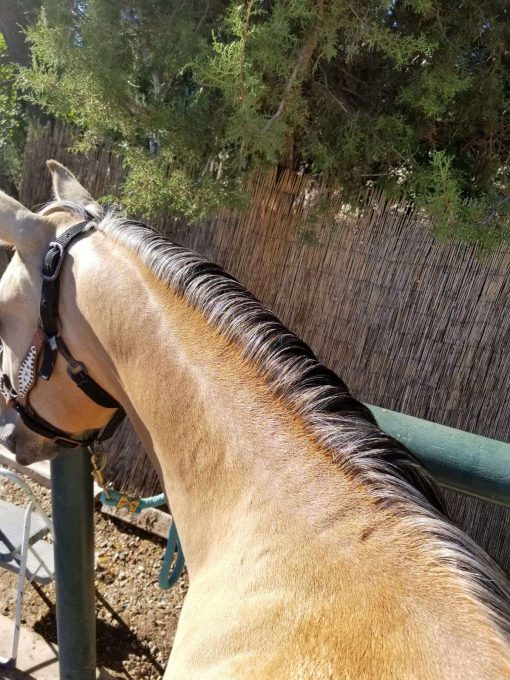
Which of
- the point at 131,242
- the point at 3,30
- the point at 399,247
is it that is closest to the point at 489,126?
the point at 399,247

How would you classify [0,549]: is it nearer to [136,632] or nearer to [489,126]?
[136,632]

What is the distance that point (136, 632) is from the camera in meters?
3.12

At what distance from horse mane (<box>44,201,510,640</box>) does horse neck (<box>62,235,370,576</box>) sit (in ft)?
0.10

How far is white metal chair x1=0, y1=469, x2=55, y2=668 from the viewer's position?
8.87ft

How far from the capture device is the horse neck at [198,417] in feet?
3.20

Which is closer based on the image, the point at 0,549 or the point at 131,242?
the point at 131,242

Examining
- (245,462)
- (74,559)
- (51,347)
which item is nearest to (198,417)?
(245,462)

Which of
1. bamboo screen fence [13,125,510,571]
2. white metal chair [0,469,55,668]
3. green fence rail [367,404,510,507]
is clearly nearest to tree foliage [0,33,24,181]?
bamboo screen fence [13,125,510,571]

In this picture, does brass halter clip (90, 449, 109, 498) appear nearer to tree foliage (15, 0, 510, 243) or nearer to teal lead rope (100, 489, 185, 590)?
teal lead rope (100, 489, 185, 590)

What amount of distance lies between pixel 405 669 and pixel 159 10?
10.8 feet

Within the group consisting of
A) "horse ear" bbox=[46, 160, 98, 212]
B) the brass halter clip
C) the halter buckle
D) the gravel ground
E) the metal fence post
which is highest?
"horse ear" bbox=[46, 160, 98, 212]

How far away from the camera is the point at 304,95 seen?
2895 millimetres

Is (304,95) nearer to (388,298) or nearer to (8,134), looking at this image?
(388,298)

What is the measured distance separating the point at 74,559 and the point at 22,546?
1.01 meters
